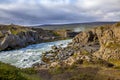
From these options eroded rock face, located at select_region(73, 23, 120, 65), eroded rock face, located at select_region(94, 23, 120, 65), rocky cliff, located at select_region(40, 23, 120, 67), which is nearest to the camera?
rocky cliff, located at select_region(40, 23, 120, 67)

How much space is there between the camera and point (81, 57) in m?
75.5

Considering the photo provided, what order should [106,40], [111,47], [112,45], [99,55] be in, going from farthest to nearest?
1. [106,40]
2. [112,45]
3. [99,55]
4. [111,47]

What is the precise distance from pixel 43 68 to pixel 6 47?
164 ft

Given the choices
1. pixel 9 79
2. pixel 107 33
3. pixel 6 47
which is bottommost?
pixel 6 47

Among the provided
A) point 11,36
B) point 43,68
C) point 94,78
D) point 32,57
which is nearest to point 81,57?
point 43,68

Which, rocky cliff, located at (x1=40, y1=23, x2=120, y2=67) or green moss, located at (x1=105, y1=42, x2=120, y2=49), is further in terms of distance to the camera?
green moss, located at (x1=105, y1=42, x2=120, y2=49)

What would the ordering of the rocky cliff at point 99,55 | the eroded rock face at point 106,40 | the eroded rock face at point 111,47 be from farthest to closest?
the eroded rock face at point 106,40, the eroded rock face at point 111,47, the rocky cliff at point 99,55

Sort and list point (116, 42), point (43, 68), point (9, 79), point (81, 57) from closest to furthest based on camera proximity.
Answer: point (9, 79)
point (43, 68)
point (81, 57)
point (116, 42)

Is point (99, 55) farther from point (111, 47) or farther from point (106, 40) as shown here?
point (106, 40)

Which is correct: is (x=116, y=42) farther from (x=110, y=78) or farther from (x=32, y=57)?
(x=110, y=78)

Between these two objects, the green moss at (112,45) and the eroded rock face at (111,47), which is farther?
the green moss at (112,45)

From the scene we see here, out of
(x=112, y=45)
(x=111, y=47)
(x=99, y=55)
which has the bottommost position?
(x=99, y=55)

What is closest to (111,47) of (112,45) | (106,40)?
(112,45)

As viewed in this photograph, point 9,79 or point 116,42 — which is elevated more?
point 9,79
